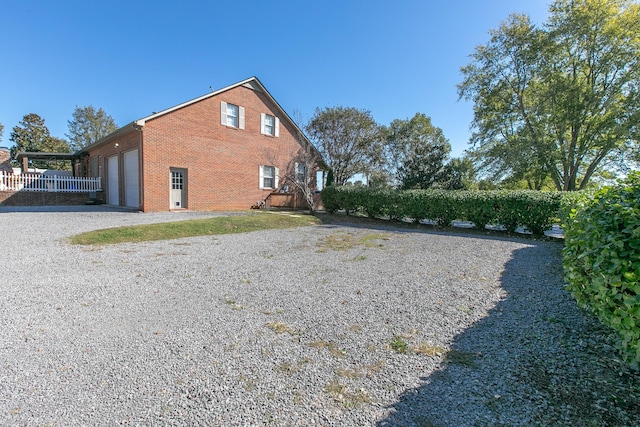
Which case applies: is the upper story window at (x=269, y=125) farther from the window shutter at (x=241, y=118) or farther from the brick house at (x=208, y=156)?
the window shutter at (x=241, y=118)

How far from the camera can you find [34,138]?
4116 cm

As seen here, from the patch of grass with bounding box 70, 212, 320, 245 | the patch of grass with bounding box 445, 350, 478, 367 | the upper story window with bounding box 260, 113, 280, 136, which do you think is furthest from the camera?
the upper story window with bounding box 260, 113, 280, 136

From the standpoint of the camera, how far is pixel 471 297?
12.6 ft

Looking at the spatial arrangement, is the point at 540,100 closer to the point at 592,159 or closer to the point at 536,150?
the point at 536,150

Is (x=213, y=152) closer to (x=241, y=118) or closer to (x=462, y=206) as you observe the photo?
(x=241, y=118)

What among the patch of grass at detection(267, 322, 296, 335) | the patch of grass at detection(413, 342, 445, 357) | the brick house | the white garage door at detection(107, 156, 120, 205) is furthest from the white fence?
the patch of grass at detection(413, 342, 445, 357)

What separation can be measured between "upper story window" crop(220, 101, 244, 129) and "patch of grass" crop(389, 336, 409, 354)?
15416 mm

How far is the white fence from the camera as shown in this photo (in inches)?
595

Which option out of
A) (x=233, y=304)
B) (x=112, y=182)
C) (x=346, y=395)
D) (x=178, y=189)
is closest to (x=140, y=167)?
(x=178, y=189)

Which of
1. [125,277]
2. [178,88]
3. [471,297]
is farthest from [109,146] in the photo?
[471,297]

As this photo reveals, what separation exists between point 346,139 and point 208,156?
31.1ft

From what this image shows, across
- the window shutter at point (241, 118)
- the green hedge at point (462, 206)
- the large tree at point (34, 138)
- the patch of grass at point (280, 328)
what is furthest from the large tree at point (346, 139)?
the large tree at point (34, 138)

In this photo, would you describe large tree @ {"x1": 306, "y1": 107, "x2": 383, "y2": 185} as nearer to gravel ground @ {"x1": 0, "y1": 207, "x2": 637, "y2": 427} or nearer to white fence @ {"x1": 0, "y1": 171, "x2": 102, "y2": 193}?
white fence @ {"x1": 0, "y1": 171, "x2": 102, "y2": 193}

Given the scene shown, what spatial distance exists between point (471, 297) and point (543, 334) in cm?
103
